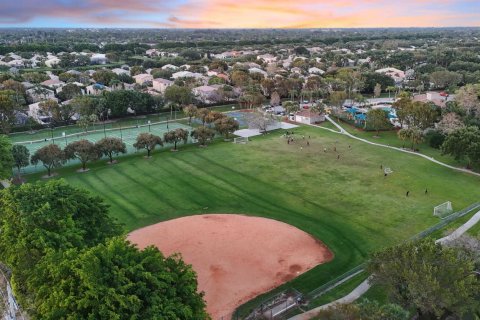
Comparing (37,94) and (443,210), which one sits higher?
(37,94)

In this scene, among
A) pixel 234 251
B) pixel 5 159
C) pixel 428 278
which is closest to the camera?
pixel 428 278

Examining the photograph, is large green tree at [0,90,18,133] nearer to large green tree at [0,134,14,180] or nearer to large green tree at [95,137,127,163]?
large green tree at [95,137,127,163]

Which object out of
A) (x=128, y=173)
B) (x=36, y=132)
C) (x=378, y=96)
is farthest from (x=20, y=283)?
(x=378, y=96)

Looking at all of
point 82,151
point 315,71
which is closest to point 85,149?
point 82,151

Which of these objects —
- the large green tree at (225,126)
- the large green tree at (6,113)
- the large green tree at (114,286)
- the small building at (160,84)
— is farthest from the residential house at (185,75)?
the large green tree at (114,286)

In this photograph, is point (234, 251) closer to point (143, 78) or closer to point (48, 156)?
point (48, 156)
